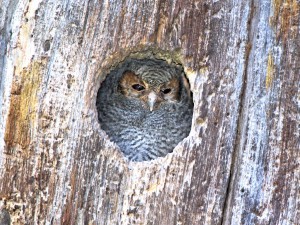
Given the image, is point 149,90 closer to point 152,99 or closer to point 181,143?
point 152,99

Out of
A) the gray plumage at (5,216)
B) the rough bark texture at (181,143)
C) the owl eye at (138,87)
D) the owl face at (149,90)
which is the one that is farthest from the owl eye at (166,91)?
the gray plumage at (5,216)

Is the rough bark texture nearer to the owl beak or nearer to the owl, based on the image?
the owl

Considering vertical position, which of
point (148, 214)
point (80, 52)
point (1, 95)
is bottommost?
point (148, 214)

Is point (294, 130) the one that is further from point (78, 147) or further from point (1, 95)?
point (1, 95)

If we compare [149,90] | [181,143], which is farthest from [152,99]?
[181,143]

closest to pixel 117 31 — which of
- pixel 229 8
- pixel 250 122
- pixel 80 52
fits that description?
pixel 80 52

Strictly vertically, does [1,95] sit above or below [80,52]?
below

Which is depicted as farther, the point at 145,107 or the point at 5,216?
the point at 145,107
